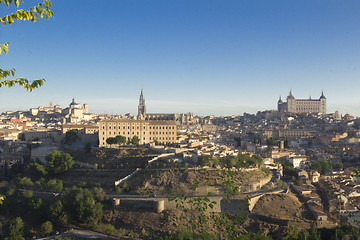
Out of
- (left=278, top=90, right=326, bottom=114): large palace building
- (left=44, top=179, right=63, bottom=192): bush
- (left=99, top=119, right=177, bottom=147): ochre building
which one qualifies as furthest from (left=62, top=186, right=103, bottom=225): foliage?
(left=278, top=90, right=326, bottom=114): large palace building

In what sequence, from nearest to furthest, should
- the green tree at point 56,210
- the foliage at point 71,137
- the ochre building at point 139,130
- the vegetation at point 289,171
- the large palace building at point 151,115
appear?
the green tree at point 56,210
the vegetation at point 289,171
the ochre building at point 139,130
the foliage at point 71,137
the large palace building at point 151,115

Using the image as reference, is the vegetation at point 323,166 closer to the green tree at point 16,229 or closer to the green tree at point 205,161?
the green tree at point 205,161

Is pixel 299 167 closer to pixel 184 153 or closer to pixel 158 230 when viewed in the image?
pixel 184 153

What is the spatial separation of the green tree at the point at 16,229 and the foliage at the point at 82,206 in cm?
378

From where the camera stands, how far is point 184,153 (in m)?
40.6

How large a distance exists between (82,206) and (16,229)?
16.8 feet

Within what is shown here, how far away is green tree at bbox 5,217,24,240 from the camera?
25358mm

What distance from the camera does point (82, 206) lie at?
28.3 meters

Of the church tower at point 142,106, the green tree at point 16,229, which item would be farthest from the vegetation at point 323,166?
the church tower at point 142,106

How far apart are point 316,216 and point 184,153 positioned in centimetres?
1728

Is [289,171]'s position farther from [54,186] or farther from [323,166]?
[54,186]

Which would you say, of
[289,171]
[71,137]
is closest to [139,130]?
[71,137]

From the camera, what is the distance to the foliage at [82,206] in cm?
2791

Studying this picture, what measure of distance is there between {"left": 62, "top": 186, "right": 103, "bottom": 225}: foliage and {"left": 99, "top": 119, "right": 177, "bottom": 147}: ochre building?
18903 millimetres
